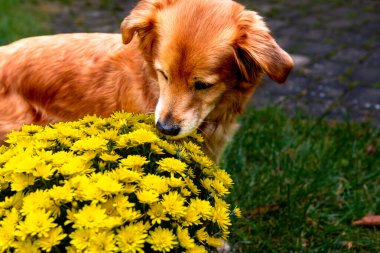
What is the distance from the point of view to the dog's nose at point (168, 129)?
2525mm

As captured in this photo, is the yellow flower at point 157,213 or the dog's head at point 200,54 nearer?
the yellow flower at point 157,213

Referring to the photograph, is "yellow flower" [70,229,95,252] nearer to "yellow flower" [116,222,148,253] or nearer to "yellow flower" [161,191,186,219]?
"yellow flower" [116,222,148,253]

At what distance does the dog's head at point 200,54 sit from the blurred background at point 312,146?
3.03ft

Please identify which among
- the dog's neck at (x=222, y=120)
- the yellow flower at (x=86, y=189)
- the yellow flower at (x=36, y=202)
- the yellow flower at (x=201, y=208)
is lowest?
the dog's neck at (x=222, y=120)

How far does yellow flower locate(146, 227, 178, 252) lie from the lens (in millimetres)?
1690

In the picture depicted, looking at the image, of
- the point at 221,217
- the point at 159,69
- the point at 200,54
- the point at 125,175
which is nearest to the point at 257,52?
the point at 200,54

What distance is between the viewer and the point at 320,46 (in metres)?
6.70

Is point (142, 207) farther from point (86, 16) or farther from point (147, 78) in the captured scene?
point (86, 16)

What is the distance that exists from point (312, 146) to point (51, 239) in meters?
2.76

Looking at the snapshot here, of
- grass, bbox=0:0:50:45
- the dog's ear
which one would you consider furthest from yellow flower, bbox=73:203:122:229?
grass, bbox=0:0:50:45

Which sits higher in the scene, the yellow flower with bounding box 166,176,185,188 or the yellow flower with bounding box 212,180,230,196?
the yellow flower with bounding box 166,176,185,188

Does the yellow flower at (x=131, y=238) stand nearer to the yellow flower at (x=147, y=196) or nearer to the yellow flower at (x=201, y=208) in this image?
the yellow flower at (x=147, y=196)

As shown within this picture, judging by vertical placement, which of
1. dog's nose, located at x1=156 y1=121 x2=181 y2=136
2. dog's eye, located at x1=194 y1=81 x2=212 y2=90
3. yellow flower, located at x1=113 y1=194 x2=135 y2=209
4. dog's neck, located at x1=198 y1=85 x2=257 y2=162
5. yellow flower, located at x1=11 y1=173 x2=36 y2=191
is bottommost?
dog's neck, located at x1=198 y1=85 x2=257 y2=162

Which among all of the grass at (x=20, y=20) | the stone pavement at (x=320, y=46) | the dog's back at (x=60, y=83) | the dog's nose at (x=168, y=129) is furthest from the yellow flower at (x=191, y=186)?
the grass at (x=20, y=20)
